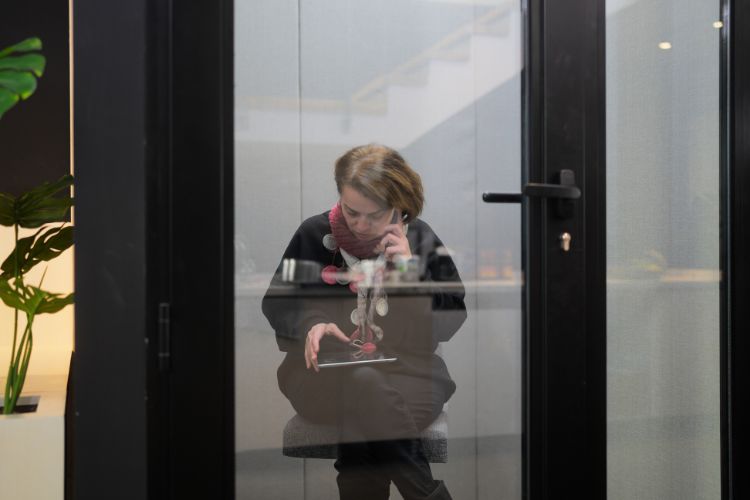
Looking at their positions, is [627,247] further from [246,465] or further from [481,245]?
[246,465]

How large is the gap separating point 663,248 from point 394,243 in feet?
2.44

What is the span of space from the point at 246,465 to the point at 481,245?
2.38 ft

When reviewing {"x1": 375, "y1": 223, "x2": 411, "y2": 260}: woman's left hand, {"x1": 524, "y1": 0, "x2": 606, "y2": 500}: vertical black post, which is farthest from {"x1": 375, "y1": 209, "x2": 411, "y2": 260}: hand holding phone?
{"x1": 524, "y1": 0, "x2": 606, "y2": 500}: vertical black post

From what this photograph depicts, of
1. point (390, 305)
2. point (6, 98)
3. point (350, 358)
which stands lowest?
point (350, 358)

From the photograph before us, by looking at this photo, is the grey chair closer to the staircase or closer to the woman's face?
the woman's face

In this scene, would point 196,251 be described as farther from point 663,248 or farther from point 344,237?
point 663,248

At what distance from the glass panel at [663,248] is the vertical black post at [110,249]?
1119mm

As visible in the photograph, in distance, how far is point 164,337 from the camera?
4.37ft

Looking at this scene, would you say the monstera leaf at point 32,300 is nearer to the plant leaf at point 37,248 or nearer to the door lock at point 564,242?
the plant leaf at point 37,248

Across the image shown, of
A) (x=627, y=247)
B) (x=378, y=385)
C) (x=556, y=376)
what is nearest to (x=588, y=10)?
(x=627, y=247)

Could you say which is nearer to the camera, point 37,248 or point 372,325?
point 372,325

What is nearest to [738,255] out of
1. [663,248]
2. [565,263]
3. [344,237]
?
[663,248]

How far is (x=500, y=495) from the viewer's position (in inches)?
60.9

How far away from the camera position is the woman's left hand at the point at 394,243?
147 cm
